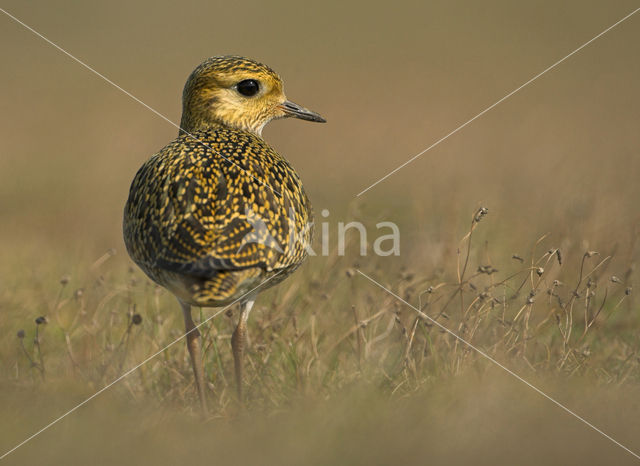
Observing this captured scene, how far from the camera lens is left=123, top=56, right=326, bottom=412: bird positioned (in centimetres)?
486

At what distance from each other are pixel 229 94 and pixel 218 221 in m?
1.46

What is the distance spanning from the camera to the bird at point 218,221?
4863 millimetres

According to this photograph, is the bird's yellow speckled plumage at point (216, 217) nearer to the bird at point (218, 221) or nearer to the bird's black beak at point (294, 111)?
the bird at point (218, 221)

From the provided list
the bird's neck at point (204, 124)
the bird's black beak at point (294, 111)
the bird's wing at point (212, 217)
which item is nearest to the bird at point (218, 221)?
the bird's wing at point (212, 217)

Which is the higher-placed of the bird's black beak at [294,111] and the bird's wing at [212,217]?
the bird's black beak at [294,111]

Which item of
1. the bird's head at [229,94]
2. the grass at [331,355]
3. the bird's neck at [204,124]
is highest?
the bird's head at [229,94]

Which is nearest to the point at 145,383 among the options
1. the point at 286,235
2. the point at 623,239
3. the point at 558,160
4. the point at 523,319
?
the point at 286,235

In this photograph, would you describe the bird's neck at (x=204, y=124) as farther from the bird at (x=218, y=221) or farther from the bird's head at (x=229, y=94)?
the bird at (x=218, y=221)

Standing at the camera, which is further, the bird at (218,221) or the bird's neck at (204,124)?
the bird's neck at (204,124)

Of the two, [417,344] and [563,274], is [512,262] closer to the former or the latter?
[563,274]

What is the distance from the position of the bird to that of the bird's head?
0.02m

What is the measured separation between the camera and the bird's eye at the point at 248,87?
6.09 metres

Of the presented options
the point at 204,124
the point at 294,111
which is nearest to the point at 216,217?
the point at 204,124

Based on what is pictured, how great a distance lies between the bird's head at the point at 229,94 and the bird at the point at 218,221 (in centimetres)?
2
